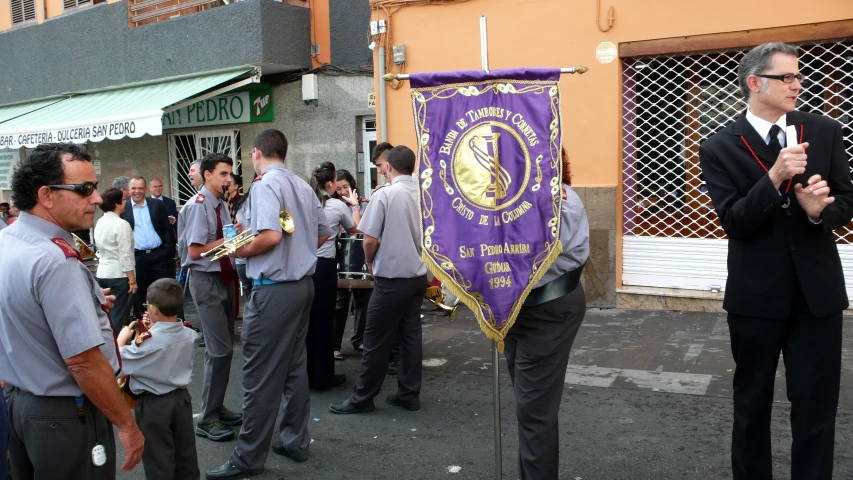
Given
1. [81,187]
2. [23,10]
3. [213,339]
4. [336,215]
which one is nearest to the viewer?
[81,187]

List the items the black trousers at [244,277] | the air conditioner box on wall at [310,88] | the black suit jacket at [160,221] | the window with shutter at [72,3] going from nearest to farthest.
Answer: the black trousers at [244,277] < the black suit jacket at [160,221] < the air conditioner box on wall at [310,88] < the window with shutter at [72,3]

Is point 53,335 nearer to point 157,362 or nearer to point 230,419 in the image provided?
point 157,362

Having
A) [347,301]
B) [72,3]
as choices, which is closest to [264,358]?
[347,301]

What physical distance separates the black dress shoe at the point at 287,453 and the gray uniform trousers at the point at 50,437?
2019 millimetres

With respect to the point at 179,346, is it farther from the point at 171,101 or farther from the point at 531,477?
the point at 171,101

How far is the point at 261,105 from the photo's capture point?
1221 cm

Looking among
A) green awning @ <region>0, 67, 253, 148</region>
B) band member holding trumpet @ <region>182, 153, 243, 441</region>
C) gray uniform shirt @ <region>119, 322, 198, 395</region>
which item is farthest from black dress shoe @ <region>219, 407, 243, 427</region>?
green awning @ <region>0, 67, 253, 148</region>

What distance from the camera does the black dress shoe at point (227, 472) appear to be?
14.4 ft

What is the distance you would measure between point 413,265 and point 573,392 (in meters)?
1.56

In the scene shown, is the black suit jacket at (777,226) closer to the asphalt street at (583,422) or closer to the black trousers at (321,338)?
the asphalt street at (583,422)

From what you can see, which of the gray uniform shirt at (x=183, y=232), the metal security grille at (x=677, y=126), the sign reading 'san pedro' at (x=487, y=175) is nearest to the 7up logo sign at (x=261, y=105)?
the metal security grille at (x=677, y=126)

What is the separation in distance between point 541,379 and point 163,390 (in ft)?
6.32

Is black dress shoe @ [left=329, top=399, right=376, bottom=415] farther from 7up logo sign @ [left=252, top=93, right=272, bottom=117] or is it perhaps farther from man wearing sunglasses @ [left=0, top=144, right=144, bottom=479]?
7up logo sign @ [left=252, top=93, right=272, bottom=117]

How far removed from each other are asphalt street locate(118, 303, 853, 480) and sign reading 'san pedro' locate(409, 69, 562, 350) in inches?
56.6
